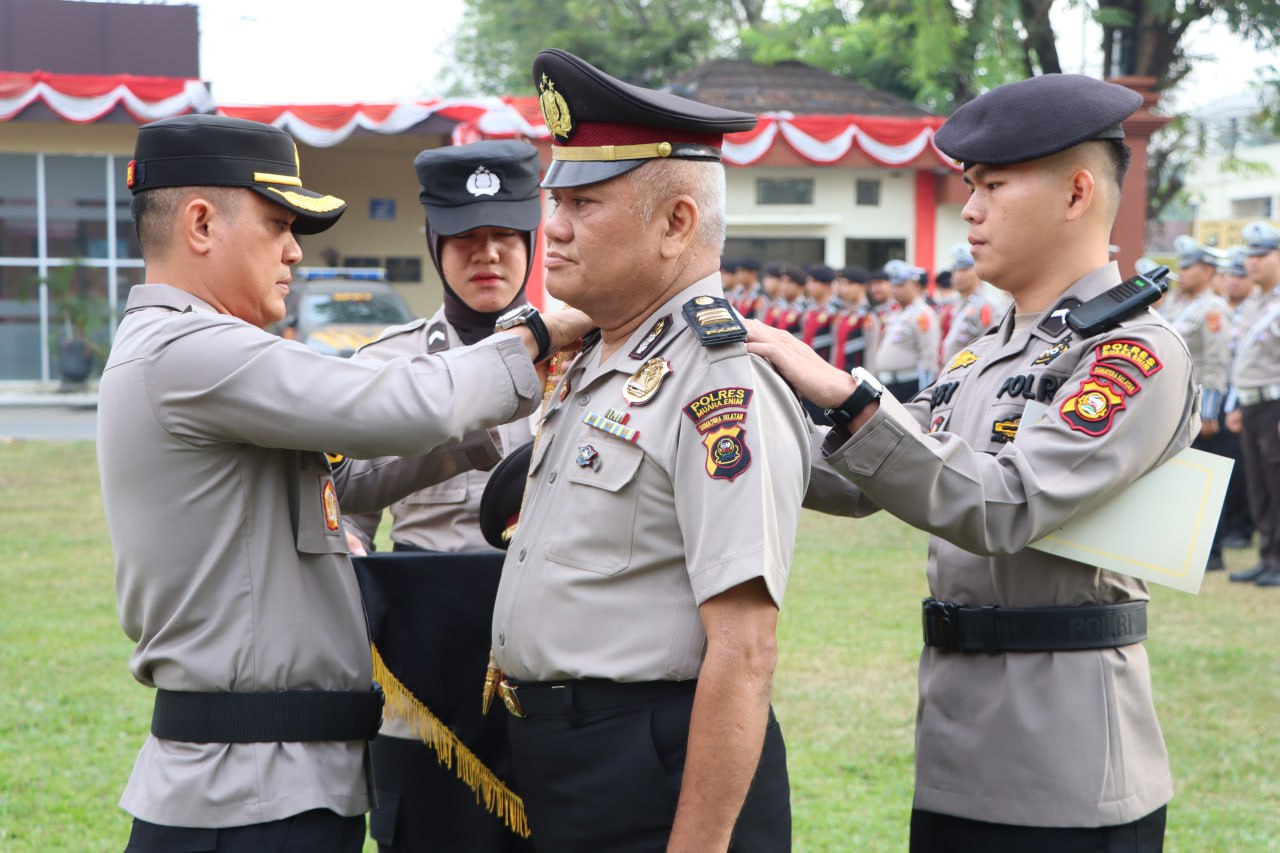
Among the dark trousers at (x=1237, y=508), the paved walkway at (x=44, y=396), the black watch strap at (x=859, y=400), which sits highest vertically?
the black watch strap at (x=859, y=400)

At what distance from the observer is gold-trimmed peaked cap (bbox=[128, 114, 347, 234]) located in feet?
7.70

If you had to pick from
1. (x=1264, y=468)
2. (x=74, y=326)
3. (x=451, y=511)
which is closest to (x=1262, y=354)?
(x=1264, y=468)

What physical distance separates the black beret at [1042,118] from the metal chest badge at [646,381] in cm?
73

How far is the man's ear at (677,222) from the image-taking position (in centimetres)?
220

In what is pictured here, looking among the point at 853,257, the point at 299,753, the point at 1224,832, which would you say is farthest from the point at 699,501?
the point at 853,257

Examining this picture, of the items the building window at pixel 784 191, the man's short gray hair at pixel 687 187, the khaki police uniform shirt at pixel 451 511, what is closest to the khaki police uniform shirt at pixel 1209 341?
the khaki police uniform shirt at pixel 451 511

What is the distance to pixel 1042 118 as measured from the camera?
7.86 ft

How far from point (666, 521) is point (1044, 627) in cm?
78

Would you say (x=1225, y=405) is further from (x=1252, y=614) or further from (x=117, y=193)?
(x=117, y=193)

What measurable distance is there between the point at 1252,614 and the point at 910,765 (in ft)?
11.7

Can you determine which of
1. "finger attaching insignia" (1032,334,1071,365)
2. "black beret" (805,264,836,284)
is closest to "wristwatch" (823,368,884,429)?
"finger attaching insignia" (1032,334,1071,365)

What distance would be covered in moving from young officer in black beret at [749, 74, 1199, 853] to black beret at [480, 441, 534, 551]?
62 cm

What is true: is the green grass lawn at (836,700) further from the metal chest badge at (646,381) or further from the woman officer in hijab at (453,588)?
the metal chest badge at (646,381)

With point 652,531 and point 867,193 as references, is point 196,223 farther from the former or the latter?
point 867,193
